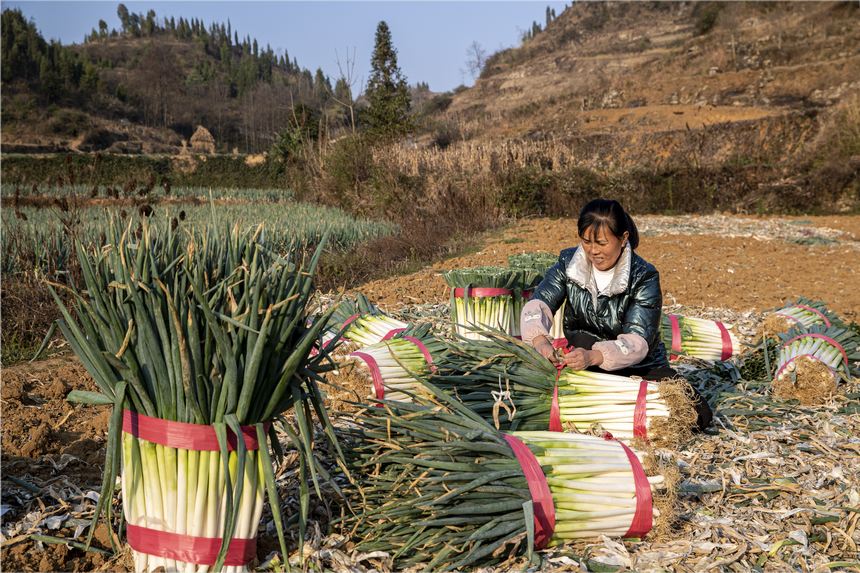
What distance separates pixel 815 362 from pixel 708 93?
32213mm

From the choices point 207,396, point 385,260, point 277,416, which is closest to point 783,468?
point 277,416

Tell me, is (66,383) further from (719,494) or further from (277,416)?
(719,494)

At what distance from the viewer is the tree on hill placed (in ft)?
76.4

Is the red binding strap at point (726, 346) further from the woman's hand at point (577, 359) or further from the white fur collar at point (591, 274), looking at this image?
the woman's hand at point (577, 359)

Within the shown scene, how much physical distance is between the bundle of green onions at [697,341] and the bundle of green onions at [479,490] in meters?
2.44

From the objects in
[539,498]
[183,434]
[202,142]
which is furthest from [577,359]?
[202,142]

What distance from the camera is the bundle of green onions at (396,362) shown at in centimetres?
328

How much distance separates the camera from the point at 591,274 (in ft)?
11.3

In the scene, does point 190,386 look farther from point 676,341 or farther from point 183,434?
point 676,341

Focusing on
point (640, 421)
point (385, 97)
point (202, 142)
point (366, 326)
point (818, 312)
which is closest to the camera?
point (640, 421)

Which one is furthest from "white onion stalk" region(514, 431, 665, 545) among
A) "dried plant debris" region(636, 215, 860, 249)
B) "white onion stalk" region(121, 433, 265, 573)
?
"dried plant debris" region(636, 215, 860, 249)

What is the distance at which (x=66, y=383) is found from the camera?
4102 mm

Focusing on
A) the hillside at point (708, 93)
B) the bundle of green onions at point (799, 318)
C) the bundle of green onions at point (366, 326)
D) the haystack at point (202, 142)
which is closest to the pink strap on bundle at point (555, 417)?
the bundle of green onions at point (366, 326)

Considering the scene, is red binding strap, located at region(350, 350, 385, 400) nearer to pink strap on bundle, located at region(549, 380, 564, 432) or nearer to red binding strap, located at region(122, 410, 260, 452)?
pink strap on bundle, located at region(549, 380, 564, 432)
